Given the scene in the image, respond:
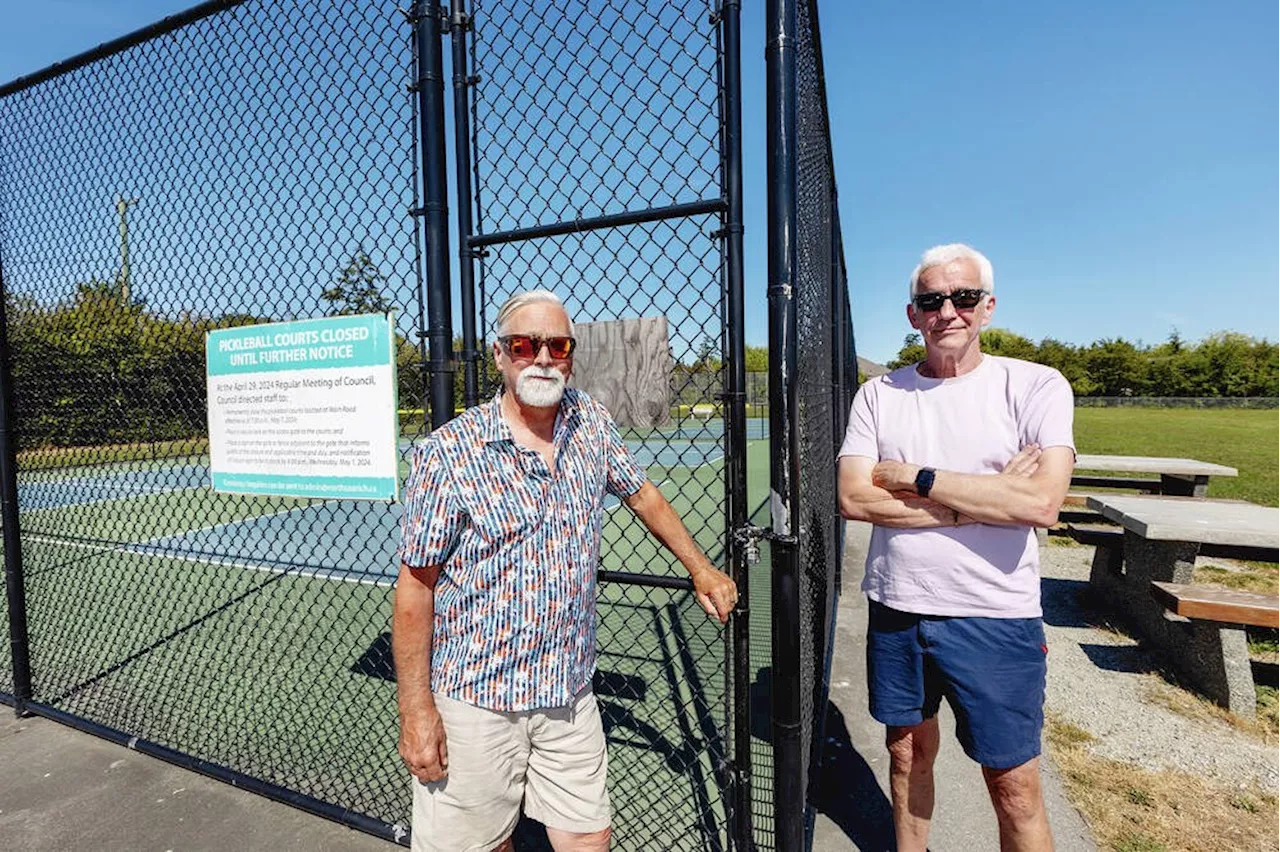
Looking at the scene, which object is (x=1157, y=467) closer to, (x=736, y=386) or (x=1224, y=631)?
(x=1224, y=631)

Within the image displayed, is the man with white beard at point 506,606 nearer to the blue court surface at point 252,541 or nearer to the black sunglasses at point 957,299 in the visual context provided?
the black sunglasses at point 957,299

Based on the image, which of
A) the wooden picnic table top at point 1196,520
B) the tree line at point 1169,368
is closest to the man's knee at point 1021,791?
the wooden picnic table top at point 1196,520

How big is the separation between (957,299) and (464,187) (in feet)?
5.33

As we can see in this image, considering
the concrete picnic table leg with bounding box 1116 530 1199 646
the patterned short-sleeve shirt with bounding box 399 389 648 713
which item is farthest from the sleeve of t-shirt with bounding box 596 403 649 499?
the concrete picnic table leg with bounding box 1116 530 1199 646

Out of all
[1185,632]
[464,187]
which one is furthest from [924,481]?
[1185,632]

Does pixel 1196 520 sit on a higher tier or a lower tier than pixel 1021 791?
higher

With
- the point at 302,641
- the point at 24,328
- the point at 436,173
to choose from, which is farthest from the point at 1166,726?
the point at 24,328

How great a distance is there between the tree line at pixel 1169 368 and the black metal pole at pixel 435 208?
229ft

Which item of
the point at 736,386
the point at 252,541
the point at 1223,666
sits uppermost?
the point at 736,386

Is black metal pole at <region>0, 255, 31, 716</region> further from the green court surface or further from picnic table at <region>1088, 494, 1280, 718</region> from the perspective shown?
picnic table at <region>1088, 494, 1280, 718</region>

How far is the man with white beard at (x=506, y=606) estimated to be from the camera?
1658 mm

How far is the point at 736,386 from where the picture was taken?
1.90m

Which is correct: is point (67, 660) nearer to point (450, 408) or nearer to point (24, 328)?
point (24, 328)

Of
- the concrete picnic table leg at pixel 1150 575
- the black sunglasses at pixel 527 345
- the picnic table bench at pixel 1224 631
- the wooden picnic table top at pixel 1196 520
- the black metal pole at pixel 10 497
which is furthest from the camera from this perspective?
the concrete picnic table leg at pixel 1150 575
